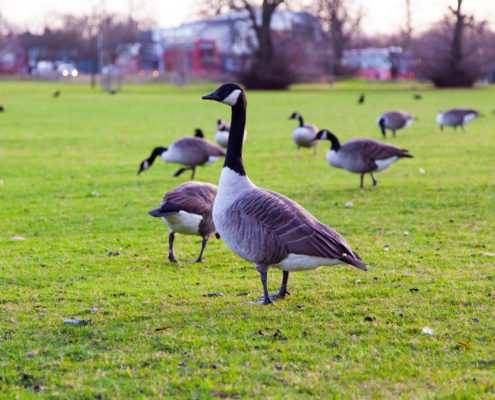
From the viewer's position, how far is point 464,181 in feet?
39.5

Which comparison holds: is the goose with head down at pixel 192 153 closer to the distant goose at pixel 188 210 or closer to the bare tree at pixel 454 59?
the distant goose at pixel 188 210

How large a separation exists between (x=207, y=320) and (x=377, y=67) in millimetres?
86119

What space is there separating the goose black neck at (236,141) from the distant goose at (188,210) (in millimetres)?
1178

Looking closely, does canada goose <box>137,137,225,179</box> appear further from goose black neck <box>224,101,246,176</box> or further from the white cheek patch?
the white cheek patch

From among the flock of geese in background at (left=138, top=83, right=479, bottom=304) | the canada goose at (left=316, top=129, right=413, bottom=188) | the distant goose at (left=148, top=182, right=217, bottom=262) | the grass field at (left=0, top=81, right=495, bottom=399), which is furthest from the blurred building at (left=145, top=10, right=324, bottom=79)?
the flock of geese in background at (left=138, top=83, right=479, bottom=304)

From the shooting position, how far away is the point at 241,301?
550 cm

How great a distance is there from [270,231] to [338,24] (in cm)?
7790

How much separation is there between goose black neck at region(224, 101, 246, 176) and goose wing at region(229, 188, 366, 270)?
0.47m

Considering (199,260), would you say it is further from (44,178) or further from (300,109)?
(300,109)

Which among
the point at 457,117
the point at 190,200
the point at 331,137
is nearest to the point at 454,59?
the point at 457,117

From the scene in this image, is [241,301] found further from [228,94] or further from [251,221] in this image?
[228,94]

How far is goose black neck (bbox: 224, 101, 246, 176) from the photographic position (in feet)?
18.1

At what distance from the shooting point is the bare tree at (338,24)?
7125 cm

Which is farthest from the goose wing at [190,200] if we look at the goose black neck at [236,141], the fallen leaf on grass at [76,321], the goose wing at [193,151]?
the goose wing at [193,151]
